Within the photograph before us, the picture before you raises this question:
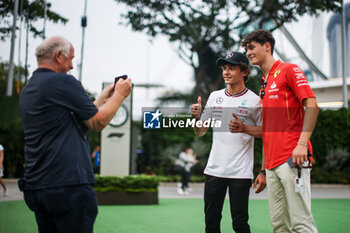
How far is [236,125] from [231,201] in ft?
2.06

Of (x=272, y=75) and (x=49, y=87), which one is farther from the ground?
(x=272, y=75)

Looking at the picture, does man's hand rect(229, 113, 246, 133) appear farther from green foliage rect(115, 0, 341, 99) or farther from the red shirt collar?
green foliage rect(115, 0, 341, 99)

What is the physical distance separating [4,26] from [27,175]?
259 inches

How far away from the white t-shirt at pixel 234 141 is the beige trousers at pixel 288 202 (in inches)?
14.0

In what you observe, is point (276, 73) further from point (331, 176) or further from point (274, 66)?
point (331, 176)

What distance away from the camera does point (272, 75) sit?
2.60 m

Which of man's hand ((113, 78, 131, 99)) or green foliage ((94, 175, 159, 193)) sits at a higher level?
man's hand ((113, 78, 131, 99))

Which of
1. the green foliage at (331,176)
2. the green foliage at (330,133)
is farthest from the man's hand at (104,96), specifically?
the green foliage at (330,133)

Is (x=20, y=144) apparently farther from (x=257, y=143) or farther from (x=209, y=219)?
(x=209, y=219)

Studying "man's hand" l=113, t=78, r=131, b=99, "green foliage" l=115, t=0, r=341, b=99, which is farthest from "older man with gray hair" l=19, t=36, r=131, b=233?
"green foliage" l=115, t=0, r=341, b=99

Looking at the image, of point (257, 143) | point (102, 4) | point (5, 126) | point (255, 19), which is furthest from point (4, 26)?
point (257, 143)

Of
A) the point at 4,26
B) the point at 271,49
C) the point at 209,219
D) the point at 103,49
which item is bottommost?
the point at 209,219

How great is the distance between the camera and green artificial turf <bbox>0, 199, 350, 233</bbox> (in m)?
5.15

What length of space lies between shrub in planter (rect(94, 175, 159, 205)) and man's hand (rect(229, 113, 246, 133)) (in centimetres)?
624
